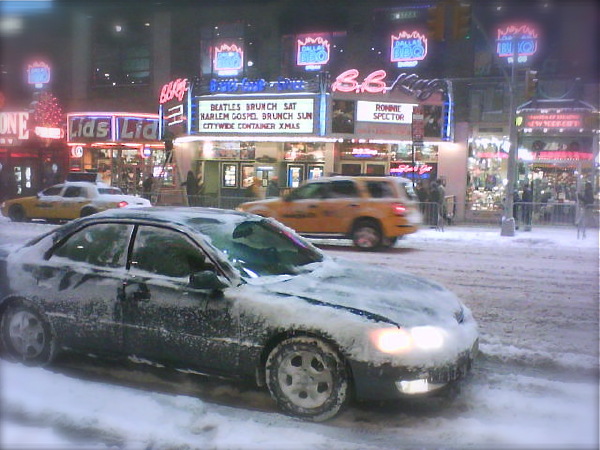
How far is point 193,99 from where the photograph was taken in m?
Answer: 26.1

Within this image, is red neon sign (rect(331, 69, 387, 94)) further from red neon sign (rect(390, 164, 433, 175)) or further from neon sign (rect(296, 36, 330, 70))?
neon sign (rect(296, 36, 330, 70))

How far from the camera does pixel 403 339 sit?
451 centimetres

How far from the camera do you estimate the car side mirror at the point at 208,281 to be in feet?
15.9

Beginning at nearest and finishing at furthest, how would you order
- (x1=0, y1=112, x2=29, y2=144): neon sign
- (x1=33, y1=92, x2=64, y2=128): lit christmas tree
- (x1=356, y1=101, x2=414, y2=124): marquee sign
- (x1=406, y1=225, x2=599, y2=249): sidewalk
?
1. (x1=406, y1=225, x2=599, y2=249): sidewalk
2. (x1=356, y1=101, x2=414, y2=124): marquee sign
3. (x1=33, y1=92, x2=64, y2=128): lit christmas tree
4. (x1=0, y1=112, x2=29, y2=144): neon sign

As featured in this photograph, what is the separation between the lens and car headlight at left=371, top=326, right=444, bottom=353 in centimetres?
447

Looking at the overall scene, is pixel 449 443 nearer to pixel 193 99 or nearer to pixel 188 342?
pixel 188 342

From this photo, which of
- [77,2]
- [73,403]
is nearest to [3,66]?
[77,2]

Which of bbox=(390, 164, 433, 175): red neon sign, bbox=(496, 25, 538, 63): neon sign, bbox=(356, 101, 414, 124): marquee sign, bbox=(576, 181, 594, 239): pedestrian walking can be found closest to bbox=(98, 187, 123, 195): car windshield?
bbox=(356, 101, 414, 124): marquee sign

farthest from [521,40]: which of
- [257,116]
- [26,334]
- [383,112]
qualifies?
[26,334]

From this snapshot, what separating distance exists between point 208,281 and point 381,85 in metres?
19.7

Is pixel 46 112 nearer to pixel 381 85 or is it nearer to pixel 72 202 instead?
pixel 72 202

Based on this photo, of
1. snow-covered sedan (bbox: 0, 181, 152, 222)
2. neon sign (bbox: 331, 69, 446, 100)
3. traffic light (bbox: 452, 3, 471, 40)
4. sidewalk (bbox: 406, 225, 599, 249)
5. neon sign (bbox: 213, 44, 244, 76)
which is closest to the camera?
traffic light (bbox: 452, 3, 471, 40)

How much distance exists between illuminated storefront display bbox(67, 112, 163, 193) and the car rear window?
17.0 metres

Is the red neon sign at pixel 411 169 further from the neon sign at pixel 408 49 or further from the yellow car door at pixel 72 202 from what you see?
the yellow car door at pixel 72 202
